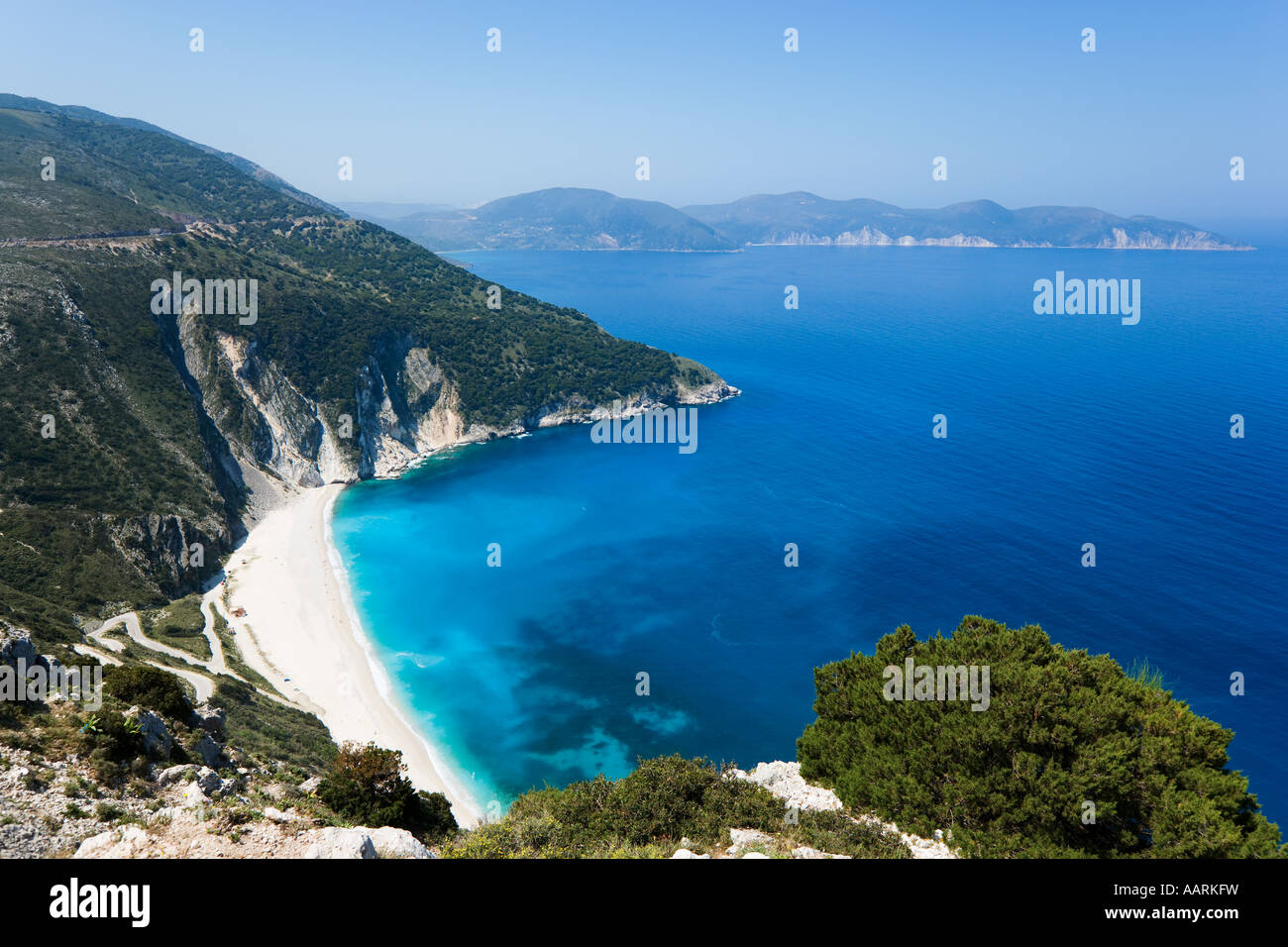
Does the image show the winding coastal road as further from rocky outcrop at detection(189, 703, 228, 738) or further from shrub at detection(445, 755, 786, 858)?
shrub at detection(445, 755, 786, 858)

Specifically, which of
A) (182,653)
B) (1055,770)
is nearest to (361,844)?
(1055,770)

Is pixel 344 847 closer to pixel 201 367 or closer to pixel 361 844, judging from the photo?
pixel 361 844

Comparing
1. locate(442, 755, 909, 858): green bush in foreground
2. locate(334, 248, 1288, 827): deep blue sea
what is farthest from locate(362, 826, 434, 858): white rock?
locate(334, 248, 1288, 827): deep blue sea

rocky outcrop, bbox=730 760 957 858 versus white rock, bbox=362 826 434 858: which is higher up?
white rock, bbox=362 826 434 858

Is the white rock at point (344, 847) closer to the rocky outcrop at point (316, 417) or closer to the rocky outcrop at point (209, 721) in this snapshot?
the rocky outcrop at point (209, 721)
